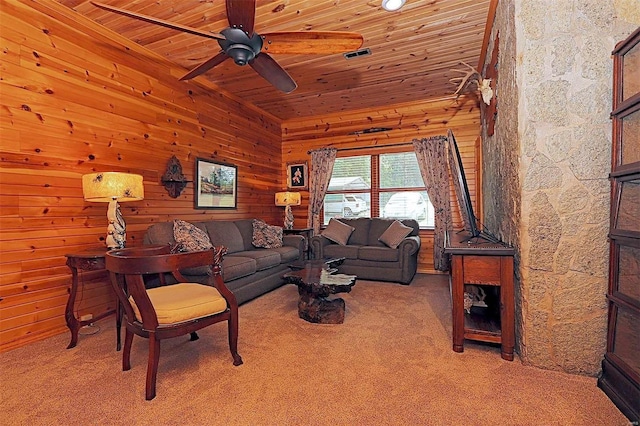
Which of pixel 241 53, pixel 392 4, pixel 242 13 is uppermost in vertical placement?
pixel 392 4

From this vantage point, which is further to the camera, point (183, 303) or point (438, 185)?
point (438, 185)

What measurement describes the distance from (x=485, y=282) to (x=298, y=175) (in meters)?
4.32

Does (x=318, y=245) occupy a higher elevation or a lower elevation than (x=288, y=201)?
lower

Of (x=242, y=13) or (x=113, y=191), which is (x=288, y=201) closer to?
(x=113, y=191)

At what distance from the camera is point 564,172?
1.90 m

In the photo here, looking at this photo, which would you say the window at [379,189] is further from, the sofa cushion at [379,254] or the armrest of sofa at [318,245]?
the sofa cushion at [379,254]

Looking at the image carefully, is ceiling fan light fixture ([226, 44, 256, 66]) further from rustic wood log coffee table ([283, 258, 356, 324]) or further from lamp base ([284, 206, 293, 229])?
lamp base ([284, 206, 293, 229])

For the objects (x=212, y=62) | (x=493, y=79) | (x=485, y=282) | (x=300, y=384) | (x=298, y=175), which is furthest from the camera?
(x=298, y=175)

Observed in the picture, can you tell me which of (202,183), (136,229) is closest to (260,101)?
(202,183)

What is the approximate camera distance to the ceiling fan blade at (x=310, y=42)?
2.19m

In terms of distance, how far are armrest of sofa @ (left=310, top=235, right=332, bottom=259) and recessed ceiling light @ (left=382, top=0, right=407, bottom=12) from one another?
3170 mm

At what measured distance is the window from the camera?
536 cm

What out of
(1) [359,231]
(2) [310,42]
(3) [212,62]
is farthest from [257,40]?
(1) [359,231]

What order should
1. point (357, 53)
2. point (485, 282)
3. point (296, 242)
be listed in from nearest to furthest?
point (485, 282)
point (357, 53)
point (296, 242)
